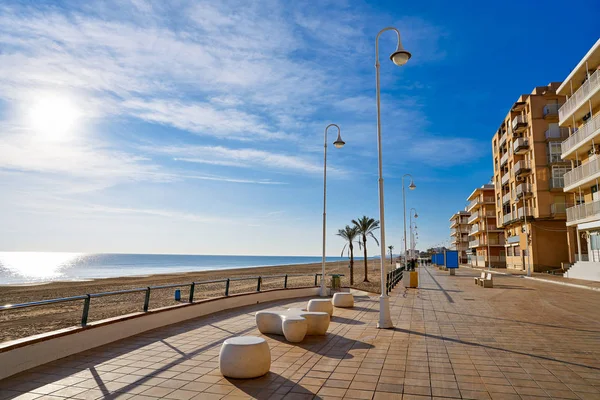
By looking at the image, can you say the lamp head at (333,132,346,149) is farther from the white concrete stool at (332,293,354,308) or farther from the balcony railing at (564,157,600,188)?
the balcony railing at (564,157,600,188)

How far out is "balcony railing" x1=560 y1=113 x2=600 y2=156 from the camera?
1083 inches

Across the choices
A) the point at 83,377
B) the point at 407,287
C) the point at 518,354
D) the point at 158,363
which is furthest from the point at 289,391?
the point at 407,287

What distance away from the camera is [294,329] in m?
7.96

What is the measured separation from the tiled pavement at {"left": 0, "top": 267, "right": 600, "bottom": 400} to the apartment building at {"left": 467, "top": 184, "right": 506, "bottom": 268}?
5902 centimetres

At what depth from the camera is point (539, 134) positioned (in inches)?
1698

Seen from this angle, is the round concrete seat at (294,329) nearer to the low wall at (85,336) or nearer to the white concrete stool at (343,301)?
the low wall at (85,336)

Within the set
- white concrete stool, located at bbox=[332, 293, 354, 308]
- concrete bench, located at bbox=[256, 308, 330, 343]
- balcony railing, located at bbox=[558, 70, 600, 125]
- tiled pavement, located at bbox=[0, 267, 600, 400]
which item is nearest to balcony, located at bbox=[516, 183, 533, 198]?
balcony railing, located at bbox=[558, 70, 600, 125]

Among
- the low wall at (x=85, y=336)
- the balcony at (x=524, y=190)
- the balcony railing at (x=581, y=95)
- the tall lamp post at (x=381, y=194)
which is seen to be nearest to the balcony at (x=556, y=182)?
the balcony at (x=524, y=190)

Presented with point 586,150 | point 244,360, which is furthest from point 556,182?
point 244,360

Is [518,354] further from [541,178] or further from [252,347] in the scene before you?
[541,178]

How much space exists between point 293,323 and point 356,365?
1.97 m

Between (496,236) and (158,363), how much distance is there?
71.0 metres

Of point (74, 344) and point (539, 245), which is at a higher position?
point (539, 245)

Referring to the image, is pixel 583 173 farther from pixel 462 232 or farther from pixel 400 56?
pixel 462 232
